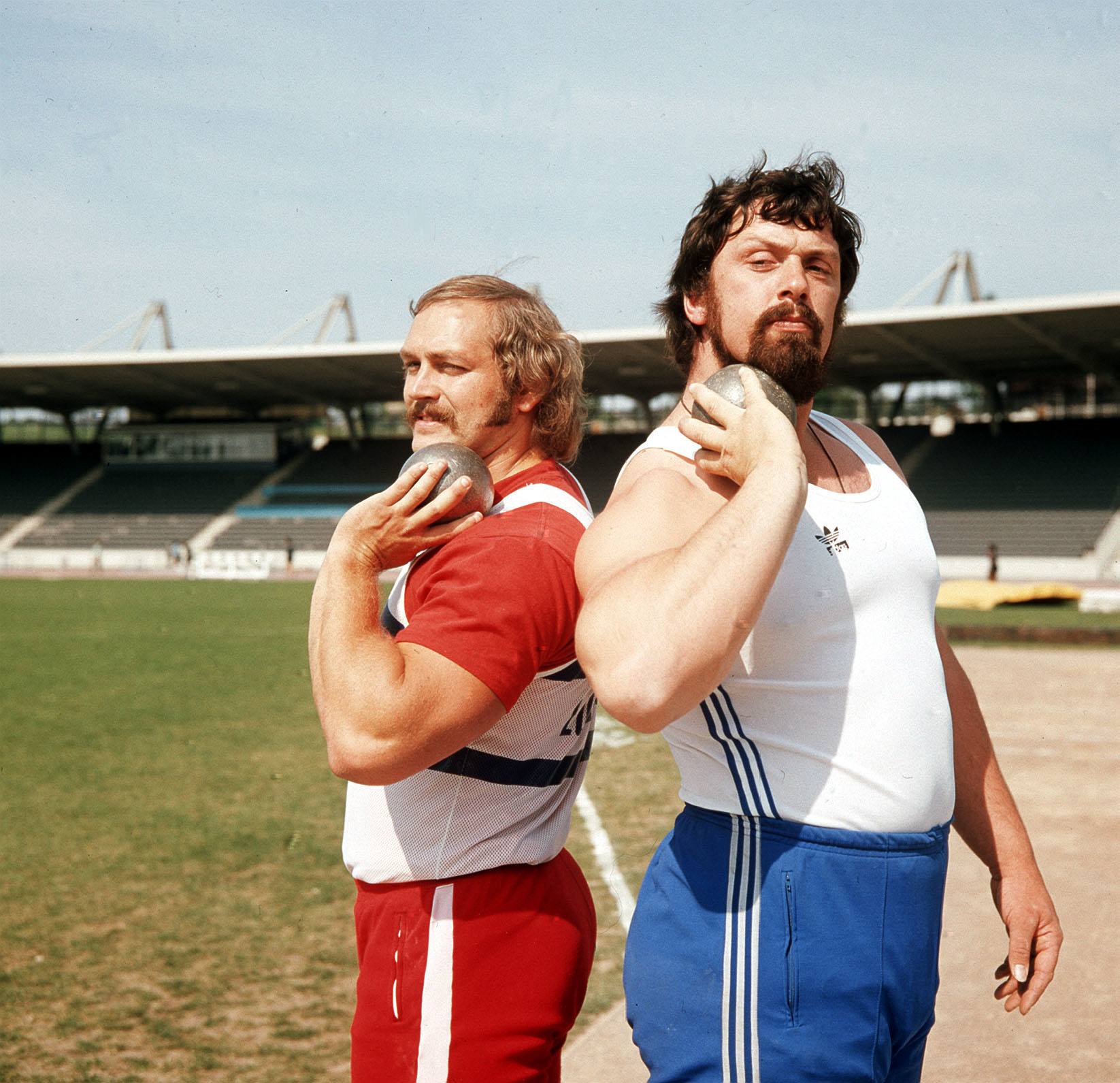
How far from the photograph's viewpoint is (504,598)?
1880mm

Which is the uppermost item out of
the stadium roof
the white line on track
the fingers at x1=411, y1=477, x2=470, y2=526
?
the stadium roof

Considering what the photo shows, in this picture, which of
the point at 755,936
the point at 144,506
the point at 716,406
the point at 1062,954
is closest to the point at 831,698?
the point at 755,936

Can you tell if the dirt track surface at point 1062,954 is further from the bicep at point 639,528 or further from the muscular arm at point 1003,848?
the bicep at point 639,528

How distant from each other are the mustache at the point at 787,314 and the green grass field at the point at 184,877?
3128 mm

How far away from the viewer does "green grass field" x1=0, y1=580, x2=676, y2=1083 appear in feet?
13.5

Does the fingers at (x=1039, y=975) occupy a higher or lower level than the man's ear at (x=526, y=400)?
lower

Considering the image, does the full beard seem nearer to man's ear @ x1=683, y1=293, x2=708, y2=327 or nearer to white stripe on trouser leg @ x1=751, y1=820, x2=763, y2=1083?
man's ear @ x1=683, y1=293, x2=708, y2=327

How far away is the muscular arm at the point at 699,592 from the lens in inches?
58.6

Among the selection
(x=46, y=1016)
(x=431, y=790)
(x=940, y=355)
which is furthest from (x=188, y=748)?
(x=940, y=355)

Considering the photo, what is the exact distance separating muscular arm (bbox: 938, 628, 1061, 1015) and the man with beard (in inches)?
9.2

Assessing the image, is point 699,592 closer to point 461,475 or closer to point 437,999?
point 461,475

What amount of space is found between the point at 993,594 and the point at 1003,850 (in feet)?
77.4

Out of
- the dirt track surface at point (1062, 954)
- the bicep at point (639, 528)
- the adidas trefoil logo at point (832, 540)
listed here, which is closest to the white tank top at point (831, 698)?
the adidas trefoil logo at point (832, 540)

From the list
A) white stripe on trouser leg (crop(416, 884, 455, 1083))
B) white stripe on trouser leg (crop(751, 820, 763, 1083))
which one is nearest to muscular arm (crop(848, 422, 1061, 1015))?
white stripe on trouser leg (crop(751, 820, 763, 1083))
